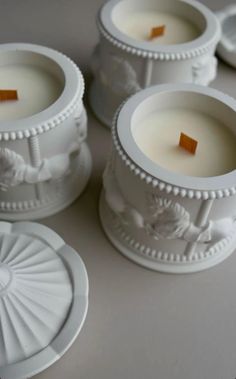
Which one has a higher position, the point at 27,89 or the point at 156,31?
the point at 156,31

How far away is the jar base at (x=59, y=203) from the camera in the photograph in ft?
3.84

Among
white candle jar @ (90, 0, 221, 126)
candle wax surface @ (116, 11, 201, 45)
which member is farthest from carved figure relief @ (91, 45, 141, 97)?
candle wax surface @ (116, 11, 201, 45)

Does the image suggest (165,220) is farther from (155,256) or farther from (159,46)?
(159,46)

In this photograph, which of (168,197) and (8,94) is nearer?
(168,197)

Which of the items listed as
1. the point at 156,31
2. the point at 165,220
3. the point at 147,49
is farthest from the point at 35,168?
the point at 156,31

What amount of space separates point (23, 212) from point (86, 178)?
21 centimetres

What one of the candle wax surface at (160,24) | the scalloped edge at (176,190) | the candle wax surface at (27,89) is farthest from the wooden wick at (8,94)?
the candle wax surface at (160,24)

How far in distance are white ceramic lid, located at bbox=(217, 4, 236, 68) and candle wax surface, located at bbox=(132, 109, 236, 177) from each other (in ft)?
2.22

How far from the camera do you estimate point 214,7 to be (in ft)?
6.45

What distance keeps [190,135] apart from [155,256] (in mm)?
309

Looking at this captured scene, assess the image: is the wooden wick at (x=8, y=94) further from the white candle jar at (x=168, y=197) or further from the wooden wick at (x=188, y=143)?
the wooden wick at (x=188, y=143)

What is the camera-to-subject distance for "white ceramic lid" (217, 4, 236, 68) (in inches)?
65.6

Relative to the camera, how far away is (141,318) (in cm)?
104

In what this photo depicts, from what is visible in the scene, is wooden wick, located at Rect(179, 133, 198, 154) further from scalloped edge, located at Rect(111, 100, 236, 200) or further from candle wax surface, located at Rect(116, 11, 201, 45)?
candle wax surface, located at Rect(116, 11, 201, 45)
